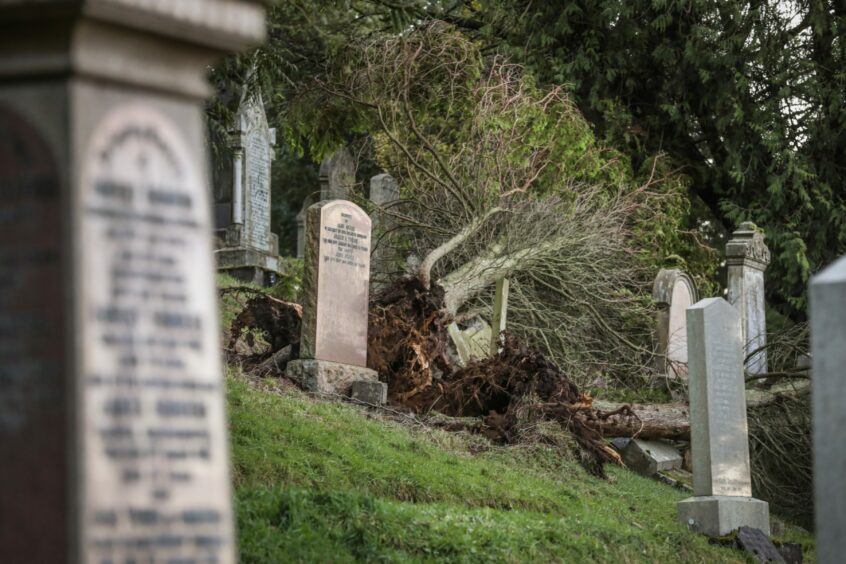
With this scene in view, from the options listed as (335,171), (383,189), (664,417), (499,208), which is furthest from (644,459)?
(335,171)

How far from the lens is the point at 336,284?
1432cm

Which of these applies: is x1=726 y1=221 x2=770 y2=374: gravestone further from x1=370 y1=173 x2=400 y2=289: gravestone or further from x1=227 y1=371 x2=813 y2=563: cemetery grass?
x1=227 y1=371 x2=813 y2=563: cemetery grass

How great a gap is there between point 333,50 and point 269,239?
52.0 feet

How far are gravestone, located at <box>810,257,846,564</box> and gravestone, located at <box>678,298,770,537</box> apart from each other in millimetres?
7429

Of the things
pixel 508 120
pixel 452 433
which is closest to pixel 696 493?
pixel 452 433

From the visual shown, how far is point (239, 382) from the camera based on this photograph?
41.3ft

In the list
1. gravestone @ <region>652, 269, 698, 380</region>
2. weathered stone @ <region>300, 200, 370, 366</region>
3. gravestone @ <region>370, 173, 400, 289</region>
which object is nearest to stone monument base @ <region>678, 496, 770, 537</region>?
weathered stone @ <region>300, 200, 370, 366</region>

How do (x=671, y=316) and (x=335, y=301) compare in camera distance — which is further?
(x=671, y=316)

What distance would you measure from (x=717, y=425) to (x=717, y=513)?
0.84m

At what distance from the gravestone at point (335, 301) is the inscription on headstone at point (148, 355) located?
10.7 meters

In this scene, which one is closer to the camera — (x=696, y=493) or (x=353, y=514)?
(x=353, y=514)

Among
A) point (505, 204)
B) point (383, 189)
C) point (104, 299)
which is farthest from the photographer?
point (383, 189)

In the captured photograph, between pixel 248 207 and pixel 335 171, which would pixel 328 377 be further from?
pixel 335 171

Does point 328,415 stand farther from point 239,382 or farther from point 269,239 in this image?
point 269,239
